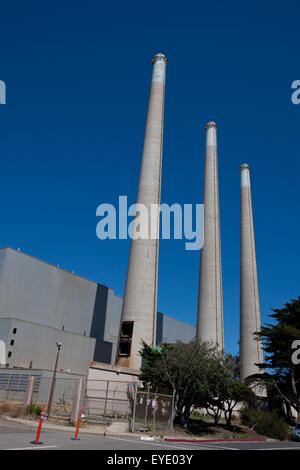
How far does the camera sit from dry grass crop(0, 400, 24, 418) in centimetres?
2552

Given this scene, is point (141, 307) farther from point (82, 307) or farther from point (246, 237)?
point (246, 237)

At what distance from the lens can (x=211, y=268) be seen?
198 ft

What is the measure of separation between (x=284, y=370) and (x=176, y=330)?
47764 millimetres

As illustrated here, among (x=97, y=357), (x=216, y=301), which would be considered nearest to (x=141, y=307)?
(x=216, y=301)

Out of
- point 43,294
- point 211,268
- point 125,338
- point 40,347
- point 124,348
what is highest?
point 211,268

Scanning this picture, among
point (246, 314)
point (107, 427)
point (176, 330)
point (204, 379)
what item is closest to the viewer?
point (107, 427)

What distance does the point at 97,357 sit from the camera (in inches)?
2451

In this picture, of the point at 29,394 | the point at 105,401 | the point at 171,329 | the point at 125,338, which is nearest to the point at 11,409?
the point at 29,394

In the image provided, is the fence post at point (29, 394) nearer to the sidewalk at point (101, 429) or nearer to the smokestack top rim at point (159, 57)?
the sidewalk at point (101, 429)

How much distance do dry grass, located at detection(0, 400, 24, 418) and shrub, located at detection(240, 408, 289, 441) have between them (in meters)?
21.0

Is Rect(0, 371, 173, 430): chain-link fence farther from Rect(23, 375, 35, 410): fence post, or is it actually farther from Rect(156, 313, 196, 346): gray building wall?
Rect(156, 313, 196, 346): gray building wall

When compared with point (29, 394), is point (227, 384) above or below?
above

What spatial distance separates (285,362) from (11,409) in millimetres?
28680

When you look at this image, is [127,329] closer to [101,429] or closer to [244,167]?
[101,429]
